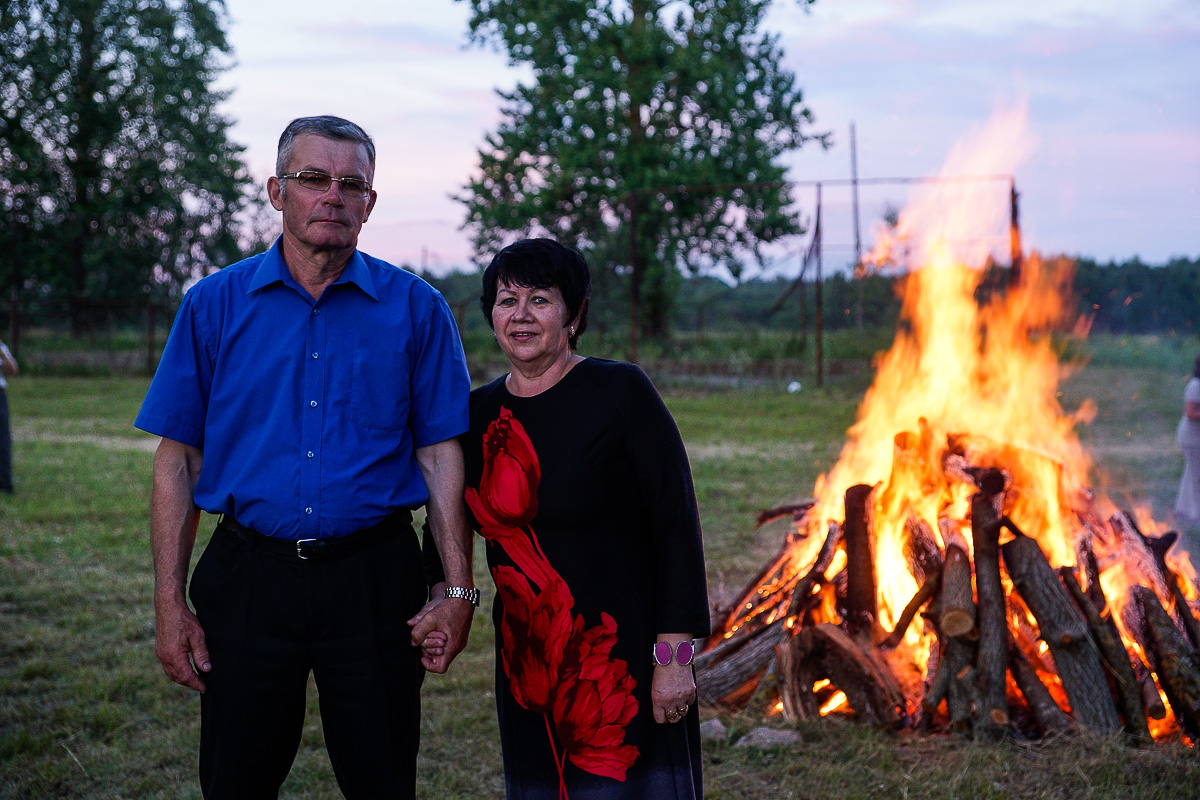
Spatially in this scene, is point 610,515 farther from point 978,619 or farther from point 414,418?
point 978,619

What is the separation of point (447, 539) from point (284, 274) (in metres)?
0.79

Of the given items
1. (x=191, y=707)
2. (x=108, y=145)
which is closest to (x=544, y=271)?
(x=191, y=707)

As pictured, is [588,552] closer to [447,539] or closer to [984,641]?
[447,539]

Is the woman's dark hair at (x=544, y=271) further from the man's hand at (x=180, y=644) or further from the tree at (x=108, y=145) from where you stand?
the tree at (x=108, y=145)

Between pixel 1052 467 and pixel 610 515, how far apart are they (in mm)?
3213

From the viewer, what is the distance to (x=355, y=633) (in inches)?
95.6

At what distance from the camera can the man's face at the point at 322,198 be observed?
2404 mm

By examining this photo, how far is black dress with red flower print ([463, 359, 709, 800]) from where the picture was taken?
236 centimetres

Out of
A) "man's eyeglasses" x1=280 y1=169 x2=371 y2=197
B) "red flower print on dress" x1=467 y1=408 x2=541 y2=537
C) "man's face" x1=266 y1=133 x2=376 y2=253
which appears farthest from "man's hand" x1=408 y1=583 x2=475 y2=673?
"man's eyeglasses" x1=280 y1=169 x2=371 y2=197

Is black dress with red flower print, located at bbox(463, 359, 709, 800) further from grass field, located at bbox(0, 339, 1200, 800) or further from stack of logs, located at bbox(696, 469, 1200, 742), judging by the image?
stack of logs, located at bbox(696, 469, 1200, 742)

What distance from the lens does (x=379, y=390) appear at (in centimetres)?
246

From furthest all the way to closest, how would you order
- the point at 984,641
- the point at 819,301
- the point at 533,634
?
the point at 819,301 < the point at 984,641 < the point at 533,634

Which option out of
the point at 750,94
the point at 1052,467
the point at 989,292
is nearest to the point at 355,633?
the point at 1052,467

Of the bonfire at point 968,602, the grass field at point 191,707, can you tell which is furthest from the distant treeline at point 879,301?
the bonfire at point 968,602
